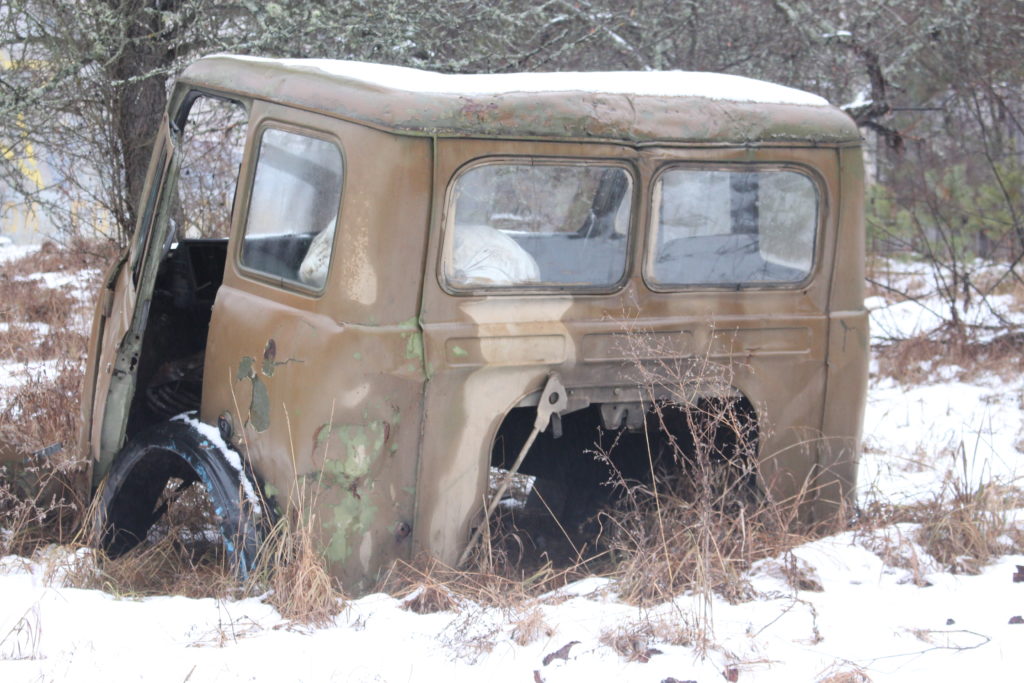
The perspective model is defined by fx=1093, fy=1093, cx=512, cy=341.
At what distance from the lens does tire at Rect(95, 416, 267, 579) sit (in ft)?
11.6

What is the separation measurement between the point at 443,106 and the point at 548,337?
838 mm

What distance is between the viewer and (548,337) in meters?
3.68

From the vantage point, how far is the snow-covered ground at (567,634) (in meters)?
3.02

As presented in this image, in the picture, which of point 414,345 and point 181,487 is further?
point 181,487

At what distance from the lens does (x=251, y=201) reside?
381cm

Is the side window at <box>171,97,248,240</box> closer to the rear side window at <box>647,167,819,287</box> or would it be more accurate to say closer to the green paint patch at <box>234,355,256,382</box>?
the green paint patch at <box>234,355,256,382</box>

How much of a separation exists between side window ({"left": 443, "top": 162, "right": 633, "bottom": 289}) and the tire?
0.98m

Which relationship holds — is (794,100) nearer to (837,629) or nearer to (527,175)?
(527,175)

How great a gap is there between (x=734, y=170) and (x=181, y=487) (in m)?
2.55

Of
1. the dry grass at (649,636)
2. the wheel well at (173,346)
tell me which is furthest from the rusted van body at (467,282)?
the dry grass at (649,636)

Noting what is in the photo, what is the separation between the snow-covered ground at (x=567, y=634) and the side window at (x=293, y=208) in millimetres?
1118

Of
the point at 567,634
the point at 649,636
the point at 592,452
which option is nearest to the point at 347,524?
the point at 567,634

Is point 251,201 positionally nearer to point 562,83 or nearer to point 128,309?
point 128,309

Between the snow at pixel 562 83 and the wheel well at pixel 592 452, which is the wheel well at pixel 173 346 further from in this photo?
the wheel well at pixel 592 452
